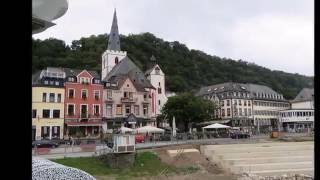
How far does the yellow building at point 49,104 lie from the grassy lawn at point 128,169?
13698 millimetres

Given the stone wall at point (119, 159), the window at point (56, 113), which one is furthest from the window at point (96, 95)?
the stone wall at point (119, 159)

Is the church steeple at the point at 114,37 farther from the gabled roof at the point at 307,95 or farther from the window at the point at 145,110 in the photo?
the gabled roof at the point at 307,95

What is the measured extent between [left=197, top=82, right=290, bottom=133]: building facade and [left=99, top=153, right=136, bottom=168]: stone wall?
37.4m

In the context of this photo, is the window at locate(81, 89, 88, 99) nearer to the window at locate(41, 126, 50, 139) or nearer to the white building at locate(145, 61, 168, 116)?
the window at locate(41, 126, 50, 139)

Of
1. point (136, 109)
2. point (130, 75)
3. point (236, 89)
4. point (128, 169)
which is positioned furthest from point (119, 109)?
point (236, 89)

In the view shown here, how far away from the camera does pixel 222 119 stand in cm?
6353

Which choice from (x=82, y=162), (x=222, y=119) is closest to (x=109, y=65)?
(x=222, y=119)

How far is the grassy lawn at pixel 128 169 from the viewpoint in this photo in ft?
77.6

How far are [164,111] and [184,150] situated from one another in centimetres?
2041

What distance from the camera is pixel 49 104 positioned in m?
38.9

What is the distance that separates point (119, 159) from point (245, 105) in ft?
143

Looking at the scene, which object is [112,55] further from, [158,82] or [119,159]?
[119,159]

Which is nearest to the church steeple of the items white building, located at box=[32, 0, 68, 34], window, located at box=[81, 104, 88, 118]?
window, located at box=[81, 104, 88, 118]

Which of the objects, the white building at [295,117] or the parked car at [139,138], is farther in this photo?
the white building at [295,117]
